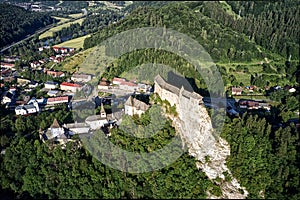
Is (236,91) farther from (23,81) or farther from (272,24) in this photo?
(23,81)

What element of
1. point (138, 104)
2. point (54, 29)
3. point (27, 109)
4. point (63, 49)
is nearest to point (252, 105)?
point (138, 104)

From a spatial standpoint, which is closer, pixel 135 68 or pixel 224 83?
pixel 224 83

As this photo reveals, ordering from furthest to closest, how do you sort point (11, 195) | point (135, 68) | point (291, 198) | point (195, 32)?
1. point (195, 32)
2. point (135, 68)
3. point (11, 195)
4. point (291, 198)

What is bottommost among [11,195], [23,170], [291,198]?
[11,195]

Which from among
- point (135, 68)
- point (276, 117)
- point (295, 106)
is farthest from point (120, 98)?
point (295, 106)

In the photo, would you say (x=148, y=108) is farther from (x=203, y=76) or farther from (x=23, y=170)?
(x=203, y=76)

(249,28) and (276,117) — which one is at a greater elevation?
(249,28)

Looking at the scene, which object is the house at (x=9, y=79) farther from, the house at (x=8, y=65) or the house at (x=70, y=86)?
the house at (x=70, y=86)
